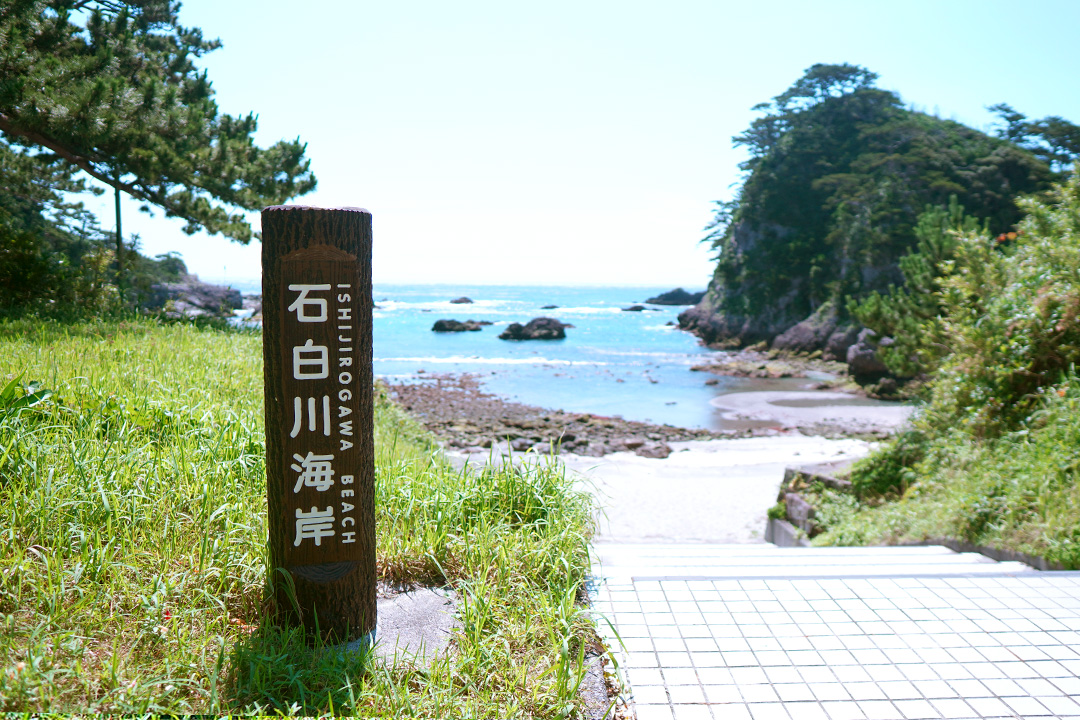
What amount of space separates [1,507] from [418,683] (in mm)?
1821

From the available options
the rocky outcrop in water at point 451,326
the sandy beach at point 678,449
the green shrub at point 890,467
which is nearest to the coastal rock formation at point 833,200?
the sandy beach at point 678,449

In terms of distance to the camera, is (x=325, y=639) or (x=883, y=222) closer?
(x=325, y=639)

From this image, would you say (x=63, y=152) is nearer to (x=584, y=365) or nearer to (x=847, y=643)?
(x=847, y=643)

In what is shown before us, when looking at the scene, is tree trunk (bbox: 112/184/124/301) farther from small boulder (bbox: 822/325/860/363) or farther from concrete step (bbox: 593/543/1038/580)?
small boulder (bbox: 822/325/860/363)

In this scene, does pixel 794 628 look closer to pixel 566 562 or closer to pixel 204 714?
pixel 566 562

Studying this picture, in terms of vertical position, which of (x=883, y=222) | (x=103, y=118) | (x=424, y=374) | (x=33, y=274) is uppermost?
(x=883, y=222)

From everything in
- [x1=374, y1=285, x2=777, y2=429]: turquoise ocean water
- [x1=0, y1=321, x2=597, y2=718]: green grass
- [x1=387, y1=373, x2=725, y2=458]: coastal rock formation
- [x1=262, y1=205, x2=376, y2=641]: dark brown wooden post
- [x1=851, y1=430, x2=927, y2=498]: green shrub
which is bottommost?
[x1=387, y1=373, x2=725, y2=458]: coastal rock formation

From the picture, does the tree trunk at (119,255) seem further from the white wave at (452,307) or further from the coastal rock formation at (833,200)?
the white wave at (452,307)

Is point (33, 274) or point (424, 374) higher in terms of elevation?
point (33, 274)

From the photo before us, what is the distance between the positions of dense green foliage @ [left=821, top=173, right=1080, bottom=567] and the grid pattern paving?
0.76 meters

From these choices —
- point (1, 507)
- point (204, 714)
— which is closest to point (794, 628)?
point (204, 714)

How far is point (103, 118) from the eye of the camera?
6.92m

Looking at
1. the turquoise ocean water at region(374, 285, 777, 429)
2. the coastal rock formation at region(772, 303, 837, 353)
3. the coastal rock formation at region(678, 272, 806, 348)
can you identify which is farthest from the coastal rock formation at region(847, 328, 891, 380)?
the coastal rock formation at region(678, 272, 806, 348)

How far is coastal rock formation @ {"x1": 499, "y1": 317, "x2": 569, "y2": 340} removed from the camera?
43969 mm
